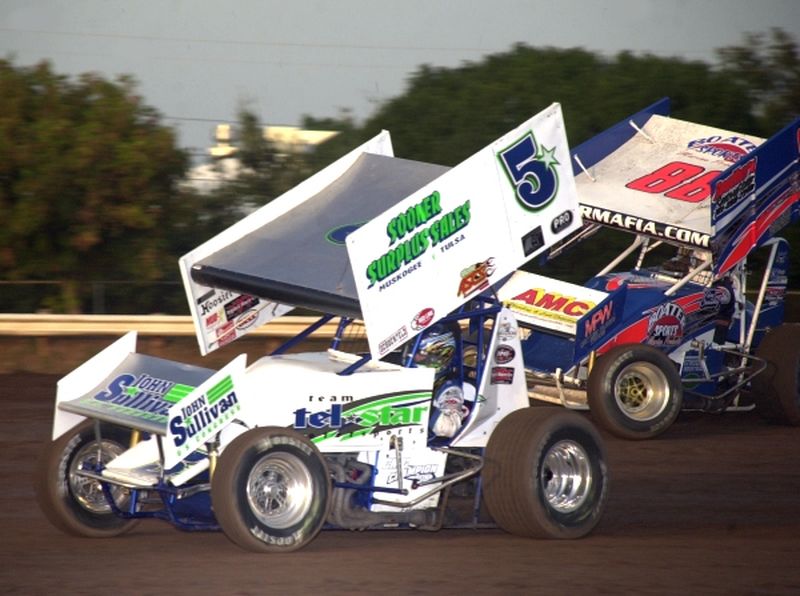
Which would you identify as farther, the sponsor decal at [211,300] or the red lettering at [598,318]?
the red lettering at [598,318]

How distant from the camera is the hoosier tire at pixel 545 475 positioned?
26.2 ft

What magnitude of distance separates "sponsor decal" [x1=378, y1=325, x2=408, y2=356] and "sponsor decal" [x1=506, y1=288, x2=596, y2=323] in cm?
476

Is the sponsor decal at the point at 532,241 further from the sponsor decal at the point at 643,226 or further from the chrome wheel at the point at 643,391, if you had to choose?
the sponsor decal at the point at 643,226

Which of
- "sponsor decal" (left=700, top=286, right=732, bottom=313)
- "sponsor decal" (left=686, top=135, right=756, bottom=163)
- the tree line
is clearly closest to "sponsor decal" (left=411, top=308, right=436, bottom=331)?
"sponsor decal" (left=700, top=286, right=732, bottom=313)

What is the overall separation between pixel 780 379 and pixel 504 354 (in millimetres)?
5203

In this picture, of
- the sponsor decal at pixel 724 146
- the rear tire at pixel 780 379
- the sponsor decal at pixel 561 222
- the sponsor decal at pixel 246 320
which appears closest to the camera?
the sponsor decal at pixel 561 222

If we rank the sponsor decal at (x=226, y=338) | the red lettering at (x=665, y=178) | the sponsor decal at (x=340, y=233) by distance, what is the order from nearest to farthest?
the sponsor decal at (x=340, y=233), the sponsor decal at (x=226, y=338), the red lettering at (x=665, y=178)

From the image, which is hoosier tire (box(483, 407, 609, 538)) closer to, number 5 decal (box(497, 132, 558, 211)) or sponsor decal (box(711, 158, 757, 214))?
number 5 decal (box(497, 132, 558, 211))

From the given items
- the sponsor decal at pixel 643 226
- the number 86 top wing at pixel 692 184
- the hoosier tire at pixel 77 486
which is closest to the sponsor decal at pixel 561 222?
the hoosier tire at pixel 77 486

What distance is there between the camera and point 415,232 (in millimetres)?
7805

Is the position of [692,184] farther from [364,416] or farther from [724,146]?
[364,416]

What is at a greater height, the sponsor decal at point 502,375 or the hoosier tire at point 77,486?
the sponsor decal at point 502,375

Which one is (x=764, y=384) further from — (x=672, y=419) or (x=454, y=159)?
(x=454, y=159)

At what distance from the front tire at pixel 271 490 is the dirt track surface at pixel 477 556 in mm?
138
